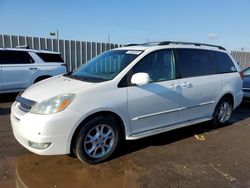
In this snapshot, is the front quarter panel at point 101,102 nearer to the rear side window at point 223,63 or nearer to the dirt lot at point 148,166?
the dirt lot at point 148,166

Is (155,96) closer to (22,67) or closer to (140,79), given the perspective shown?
(140,79)

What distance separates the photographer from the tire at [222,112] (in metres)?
6.09

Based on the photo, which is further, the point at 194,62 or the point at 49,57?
the point at 49,57

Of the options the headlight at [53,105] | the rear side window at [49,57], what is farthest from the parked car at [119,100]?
the rear side window at [49,57]

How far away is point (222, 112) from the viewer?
6.25 m

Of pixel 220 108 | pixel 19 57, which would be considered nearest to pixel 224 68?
pixel 220 108

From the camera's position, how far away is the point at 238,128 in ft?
20.6

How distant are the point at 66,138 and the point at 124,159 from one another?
1.02m

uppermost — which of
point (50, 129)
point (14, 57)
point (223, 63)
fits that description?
point (223, 63)

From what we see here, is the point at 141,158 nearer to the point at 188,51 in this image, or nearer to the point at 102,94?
the point at 102,94

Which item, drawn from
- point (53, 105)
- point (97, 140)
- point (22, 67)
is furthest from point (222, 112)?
point (22, 67)

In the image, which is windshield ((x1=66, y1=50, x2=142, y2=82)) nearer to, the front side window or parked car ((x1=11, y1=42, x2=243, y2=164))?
parked car ((x1=11, y1=42, x2=243, y2=164))

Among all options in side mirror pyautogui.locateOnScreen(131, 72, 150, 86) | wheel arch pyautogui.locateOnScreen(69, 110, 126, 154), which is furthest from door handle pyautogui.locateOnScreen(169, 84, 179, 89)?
wheel arch pyautogui.locateOnScreen(69, 110, 126, 154)

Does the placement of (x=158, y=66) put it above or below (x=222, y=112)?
above
